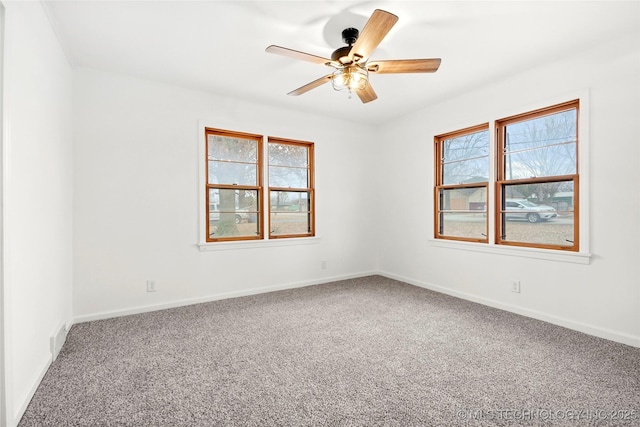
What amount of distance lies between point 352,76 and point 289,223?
2.44 meters

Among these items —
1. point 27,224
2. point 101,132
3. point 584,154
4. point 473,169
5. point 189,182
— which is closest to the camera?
point 27,224

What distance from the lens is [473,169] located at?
383 centimetres

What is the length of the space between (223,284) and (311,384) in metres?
2.19

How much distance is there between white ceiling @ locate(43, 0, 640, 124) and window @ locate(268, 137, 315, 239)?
112cm

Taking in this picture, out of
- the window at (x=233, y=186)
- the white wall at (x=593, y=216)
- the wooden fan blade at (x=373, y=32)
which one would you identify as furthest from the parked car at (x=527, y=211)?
the window at (x=233, y=186)

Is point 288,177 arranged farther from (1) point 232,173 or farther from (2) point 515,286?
(2) point 515,286

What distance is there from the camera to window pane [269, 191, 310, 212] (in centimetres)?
430

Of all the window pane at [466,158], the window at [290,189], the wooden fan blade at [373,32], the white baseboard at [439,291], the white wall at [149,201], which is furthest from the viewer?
the window at [290,189]

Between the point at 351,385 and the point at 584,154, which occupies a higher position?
the point at 584,154

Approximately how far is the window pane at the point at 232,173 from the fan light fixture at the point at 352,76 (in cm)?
191

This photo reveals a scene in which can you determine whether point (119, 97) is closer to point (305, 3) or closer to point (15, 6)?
point (15, 6)

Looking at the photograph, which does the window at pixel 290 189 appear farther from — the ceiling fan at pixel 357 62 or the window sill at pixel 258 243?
the ceiling fan at pixel 357 62

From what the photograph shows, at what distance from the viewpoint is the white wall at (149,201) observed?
308 centimetres

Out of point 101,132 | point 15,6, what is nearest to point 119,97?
point 101,132
